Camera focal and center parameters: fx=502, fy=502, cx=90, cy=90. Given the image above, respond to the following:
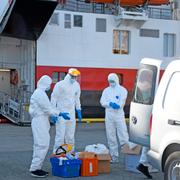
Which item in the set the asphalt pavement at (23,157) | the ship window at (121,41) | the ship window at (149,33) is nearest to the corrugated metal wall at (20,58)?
the ship window at (121,41)

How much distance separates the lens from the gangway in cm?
2103

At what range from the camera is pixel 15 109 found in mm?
21578

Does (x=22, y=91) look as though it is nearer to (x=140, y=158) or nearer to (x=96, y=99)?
(x=96, y=99)

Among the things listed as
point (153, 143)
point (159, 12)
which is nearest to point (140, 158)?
point (153, 143)

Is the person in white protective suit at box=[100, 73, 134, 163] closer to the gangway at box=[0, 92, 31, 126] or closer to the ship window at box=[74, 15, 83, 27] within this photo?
the gangway at box=[0, 92, 31, 126]

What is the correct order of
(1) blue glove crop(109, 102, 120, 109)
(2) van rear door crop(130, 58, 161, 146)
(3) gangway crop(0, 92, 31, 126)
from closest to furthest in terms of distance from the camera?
(2) van rear door crop(130, 58, 161, 146)
(1) blue glove crop(109, 102, 120, 109)
(3) gangway crop(0, 92, 31, 126)

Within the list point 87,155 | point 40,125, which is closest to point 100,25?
point 87,155

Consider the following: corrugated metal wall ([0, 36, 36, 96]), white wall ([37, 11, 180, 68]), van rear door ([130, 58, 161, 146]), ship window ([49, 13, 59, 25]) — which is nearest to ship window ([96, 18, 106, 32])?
white wall ([37, 11, 180, 68])

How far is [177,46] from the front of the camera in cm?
2509

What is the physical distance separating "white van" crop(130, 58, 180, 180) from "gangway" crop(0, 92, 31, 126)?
1348 cm

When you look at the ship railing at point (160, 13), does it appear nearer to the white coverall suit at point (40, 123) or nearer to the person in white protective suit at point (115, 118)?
the person in white protective suit at point (115, 118)

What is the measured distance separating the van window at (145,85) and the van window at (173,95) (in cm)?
66

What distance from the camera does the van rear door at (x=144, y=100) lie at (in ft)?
25.1

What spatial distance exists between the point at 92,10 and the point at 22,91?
524 cm
